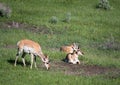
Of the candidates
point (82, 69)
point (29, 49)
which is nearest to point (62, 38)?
point (82, 69)

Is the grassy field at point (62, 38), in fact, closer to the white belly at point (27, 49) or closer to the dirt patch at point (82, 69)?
the dirt patch at point (82, 69)

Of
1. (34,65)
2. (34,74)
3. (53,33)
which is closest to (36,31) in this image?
(53,33)

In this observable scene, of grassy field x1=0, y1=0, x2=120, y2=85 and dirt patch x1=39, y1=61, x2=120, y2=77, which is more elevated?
grassy field x1=0, y1=0, x2=120, y2=85

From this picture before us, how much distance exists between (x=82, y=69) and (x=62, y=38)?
369 inches

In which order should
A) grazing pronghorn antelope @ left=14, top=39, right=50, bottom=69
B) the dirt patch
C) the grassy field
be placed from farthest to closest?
1. the dirt patch
2. grazing pronghorn antelope @ left=14, top=39, right=50, bottom=69
3. the grassy field

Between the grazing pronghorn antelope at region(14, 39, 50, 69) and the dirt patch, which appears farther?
the dirt patch

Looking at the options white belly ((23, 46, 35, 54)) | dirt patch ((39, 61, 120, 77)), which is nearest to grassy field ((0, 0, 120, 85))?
dirt patch ((39, 61, 120, 77))

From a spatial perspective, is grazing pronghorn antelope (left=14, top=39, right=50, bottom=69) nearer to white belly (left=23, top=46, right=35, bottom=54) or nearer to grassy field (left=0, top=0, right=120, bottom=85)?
white belly (left=23, top=46, right=35, bottom=54)

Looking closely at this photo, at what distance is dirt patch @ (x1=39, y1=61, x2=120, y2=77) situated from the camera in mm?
24000

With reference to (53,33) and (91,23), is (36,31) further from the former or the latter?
(91,23)

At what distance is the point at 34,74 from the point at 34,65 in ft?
8.58

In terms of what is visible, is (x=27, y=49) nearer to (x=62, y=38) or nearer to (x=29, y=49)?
(x=29, y=49)

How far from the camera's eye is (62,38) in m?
34.1

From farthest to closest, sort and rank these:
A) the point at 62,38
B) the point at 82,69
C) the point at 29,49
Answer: the point at 62,38
the point at 82,69
the point at 29,49
